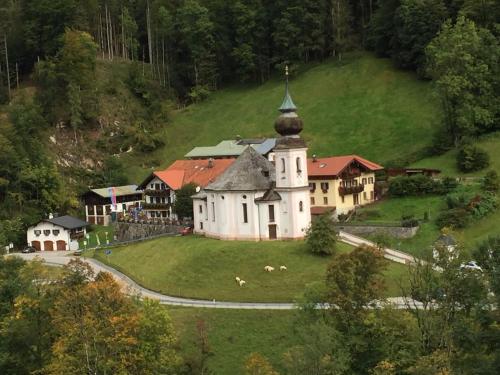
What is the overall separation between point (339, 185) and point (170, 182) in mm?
19420

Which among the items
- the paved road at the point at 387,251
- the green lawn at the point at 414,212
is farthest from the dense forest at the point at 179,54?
the paved road at the point at 387,251

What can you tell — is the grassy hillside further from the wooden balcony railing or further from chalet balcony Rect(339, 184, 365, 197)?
the wooden balcony railing

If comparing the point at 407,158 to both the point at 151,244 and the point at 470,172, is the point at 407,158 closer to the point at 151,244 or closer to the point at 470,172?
the point at 470,172

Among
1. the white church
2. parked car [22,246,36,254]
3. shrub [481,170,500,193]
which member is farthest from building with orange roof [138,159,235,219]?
shrub [481,170,500,193]

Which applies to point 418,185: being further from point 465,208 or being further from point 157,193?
point 157,193

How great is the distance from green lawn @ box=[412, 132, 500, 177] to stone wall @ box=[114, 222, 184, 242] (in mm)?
26227

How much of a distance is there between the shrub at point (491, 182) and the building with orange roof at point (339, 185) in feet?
40.2

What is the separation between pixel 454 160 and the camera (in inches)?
2968

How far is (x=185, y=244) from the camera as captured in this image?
214 feet

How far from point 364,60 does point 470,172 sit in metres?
36.4

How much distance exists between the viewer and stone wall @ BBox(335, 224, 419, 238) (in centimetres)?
6272

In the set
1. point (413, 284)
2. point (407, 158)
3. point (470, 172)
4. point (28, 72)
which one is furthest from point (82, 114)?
point (413, 284)

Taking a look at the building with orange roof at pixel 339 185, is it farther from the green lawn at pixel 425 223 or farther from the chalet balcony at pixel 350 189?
the green lawn at pixel 425 223

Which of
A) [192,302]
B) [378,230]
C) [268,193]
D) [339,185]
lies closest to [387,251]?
[378,230]
